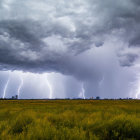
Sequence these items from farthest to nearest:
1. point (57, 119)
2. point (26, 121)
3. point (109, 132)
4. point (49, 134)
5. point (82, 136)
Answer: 1. point (57, 119)
2. point (26, 121)
3. point (109, 132)
4. point (49, 134)
5. point (82, 136)

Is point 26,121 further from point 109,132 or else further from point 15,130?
point 109,132

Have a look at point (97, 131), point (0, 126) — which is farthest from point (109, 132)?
point (0, 126)

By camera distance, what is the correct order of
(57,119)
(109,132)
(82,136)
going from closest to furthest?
(82,136)
(109,132)
(57,119)

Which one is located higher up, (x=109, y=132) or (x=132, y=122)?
(x=132, y=122)

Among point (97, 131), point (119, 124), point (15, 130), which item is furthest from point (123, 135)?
point (15, 130)

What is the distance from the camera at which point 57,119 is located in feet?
28.1

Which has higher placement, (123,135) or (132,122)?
(132,122)

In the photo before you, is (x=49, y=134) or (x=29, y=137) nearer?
(x=29, y=137)

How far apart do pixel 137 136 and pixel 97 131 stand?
160cm

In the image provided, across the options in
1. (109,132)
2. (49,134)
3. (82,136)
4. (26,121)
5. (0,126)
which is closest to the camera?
(82,136)

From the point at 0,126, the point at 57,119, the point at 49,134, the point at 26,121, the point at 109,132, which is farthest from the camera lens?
the point at 57,119

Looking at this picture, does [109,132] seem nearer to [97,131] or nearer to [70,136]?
[97,131]

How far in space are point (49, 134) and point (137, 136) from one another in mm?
3532

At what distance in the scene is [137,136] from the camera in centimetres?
561
